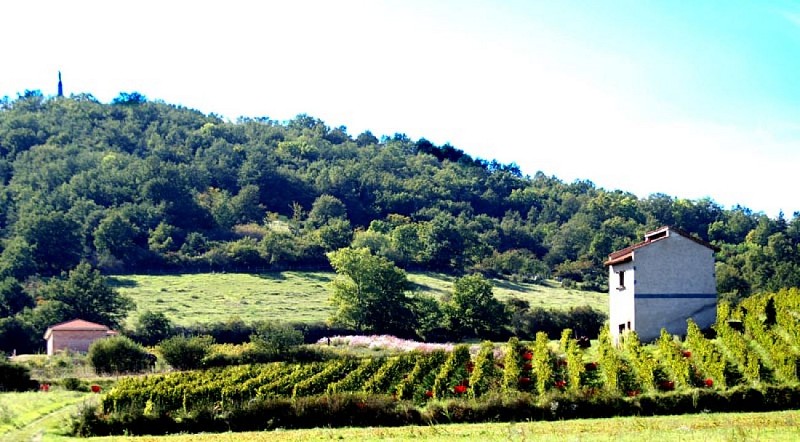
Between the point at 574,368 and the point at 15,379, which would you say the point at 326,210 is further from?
the point at 574,368

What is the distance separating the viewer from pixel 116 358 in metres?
51.0

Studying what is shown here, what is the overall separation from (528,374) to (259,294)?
184 ft

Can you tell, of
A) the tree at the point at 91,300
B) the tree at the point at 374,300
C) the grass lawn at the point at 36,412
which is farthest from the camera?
the tree at the point at 91,300

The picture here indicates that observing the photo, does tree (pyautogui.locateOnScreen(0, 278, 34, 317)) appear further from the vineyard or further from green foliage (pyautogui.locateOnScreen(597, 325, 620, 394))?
green foliage (pyautogui.locateOnScreen(597, 325, 620, 394))

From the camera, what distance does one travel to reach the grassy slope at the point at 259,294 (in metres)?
80.9

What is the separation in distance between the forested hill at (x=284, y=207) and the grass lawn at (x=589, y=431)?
Result: 64.6m

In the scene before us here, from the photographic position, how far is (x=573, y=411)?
99.4 ft

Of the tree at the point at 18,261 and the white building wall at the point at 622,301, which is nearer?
the white building wall at the point at 622,301

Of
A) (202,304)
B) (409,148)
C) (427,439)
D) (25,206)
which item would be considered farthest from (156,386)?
(409,148)

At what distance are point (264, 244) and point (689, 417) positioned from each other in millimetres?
82087

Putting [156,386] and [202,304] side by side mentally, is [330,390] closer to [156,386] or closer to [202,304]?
[156,386]

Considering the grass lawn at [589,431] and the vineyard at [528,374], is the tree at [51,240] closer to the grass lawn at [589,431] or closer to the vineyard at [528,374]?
the vineyard at [528,374]

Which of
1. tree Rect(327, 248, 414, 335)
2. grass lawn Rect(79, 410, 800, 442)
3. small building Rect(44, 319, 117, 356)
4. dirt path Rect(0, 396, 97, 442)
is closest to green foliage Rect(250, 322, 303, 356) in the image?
tree Rect(327, 248, 414, 335)

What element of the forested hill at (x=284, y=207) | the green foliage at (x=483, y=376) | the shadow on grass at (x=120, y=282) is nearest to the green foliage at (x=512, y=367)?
the green foliage at (x=483, y=376)
